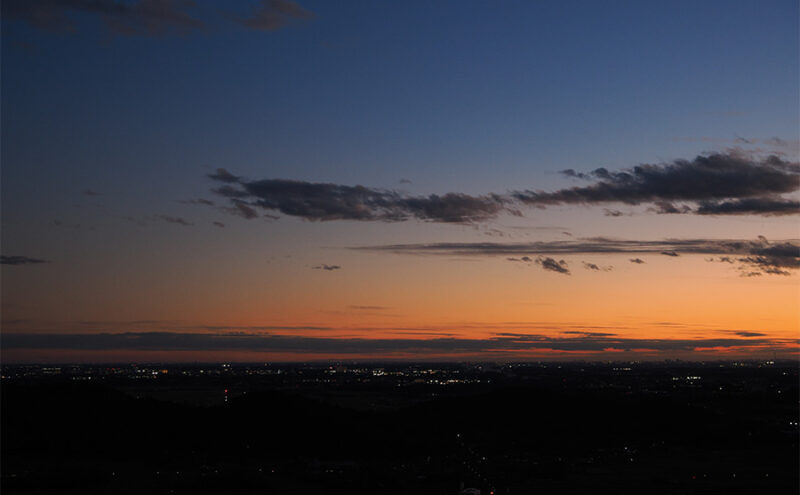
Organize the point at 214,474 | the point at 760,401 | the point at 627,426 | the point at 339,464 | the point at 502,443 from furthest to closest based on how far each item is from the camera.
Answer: the point at 760,401 < the point at 627,426 < the point at 502,443 < the point at 339,464 < the point at 214,474

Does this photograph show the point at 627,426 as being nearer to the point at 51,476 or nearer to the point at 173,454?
the point at 173,454

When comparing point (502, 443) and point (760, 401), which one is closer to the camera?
point (502, 443)

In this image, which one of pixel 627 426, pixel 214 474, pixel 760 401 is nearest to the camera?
pixel 214 474

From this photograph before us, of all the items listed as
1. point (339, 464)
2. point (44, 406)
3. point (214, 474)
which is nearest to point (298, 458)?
point (339, 464)

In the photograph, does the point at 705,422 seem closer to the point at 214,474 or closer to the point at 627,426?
the point at 627,426

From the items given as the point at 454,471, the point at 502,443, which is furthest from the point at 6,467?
the point at 502,443

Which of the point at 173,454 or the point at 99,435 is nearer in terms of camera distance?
the point at 173,454
